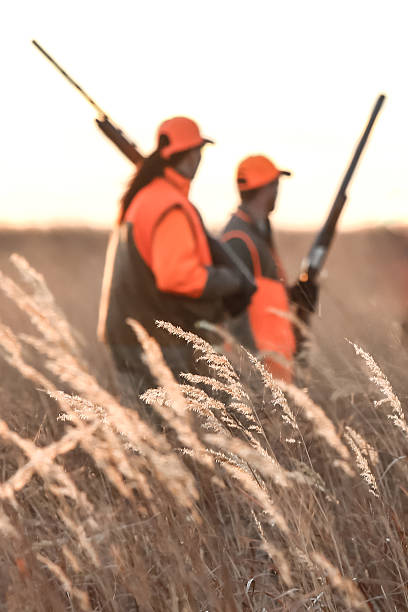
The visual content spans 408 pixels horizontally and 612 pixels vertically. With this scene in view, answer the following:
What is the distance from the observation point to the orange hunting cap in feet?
16.0

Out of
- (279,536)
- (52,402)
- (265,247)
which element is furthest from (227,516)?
(265,247)

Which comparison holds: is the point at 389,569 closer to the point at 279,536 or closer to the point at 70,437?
the point at 279,536

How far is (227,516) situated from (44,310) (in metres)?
1.01

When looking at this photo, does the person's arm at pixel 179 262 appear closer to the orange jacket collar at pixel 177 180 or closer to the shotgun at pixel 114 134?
the orange jacket collar at pixel 177 180

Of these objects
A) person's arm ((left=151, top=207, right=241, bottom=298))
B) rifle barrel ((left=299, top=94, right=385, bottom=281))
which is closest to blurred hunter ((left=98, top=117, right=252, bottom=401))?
person's arm ((left=151, top=207, right=241, bottom=298))

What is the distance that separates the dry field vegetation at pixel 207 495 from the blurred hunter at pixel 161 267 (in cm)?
64

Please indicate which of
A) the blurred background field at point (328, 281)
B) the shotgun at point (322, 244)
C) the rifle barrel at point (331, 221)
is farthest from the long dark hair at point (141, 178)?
the rifle barrel at point (331, 221)

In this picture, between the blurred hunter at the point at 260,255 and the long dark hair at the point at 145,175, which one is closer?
the long dark hair at the point at 145,175

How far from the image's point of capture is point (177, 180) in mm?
3973

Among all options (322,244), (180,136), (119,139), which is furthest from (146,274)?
(322,244)

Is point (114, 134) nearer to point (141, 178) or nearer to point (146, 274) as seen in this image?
point (141, 178)

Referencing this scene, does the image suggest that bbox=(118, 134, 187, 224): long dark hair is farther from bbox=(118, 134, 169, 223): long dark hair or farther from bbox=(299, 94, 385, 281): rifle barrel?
bbox=(299, 94, 385, 281): rifle barrel

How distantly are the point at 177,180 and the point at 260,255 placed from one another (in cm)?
86

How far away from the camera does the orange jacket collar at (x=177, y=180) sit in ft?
13.0
